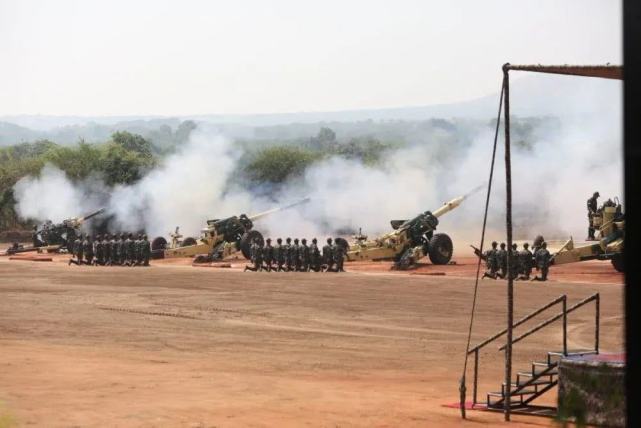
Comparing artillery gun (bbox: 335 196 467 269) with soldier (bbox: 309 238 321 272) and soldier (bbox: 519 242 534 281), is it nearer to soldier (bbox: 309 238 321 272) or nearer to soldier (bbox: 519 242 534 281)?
soldier (bbox: 309 238 321 272)

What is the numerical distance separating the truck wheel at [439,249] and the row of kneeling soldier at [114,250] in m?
10.2

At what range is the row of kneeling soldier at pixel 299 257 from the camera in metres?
38.3

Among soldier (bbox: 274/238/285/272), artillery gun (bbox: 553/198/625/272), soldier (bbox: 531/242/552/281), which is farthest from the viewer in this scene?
soldier (bbox: 274/238/285/272)

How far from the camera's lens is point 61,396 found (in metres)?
14.9

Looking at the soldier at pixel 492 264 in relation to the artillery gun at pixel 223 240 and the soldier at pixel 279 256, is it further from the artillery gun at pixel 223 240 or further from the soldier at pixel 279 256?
the artillery gun at pixel 223 240

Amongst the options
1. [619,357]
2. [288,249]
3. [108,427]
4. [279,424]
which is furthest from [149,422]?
[288,249]

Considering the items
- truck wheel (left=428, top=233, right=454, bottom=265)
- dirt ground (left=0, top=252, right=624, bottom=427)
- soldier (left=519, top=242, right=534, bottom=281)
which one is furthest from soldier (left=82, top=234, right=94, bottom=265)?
soldier (left=519, top=242, right=534, bottom=281)

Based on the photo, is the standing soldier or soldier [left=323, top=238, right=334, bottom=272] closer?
soldier [left=323, top=238, right=334, bottom=272]

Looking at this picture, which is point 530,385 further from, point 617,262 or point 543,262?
point 617,262

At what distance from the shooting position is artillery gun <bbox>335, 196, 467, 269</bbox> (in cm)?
3997

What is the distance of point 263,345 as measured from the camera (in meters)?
20.5

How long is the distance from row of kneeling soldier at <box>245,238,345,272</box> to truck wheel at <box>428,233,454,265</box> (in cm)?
299

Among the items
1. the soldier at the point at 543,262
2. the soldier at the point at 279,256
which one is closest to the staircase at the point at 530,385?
the soldier at the point at 543,262

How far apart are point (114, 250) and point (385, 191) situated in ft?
40.6
